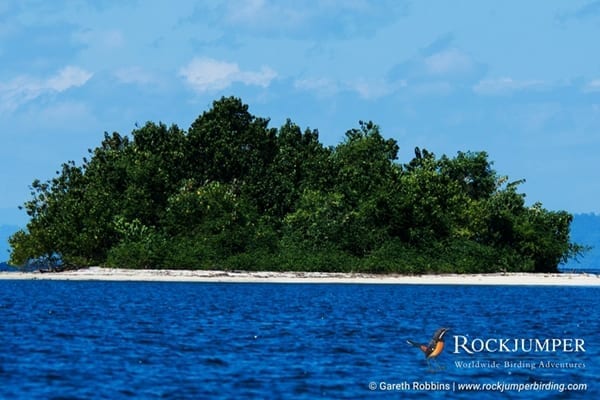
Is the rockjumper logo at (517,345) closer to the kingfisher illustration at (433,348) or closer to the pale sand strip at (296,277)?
the kingfisher illustration at (433,348)

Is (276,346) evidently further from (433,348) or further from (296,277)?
(296,277)

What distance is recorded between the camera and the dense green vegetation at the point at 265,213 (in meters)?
96.2

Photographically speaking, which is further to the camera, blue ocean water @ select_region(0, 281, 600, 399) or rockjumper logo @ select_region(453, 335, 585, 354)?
rockjumper logo @ select_region(453, 335, 585, 354)

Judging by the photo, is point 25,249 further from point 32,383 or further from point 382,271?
point 32,383

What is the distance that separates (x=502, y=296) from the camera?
77875 millimetres

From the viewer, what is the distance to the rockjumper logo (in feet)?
125

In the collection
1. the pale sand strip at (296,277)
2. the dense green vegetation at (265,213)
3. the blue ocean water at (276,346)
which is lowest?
the blue ocean water at (276,346)

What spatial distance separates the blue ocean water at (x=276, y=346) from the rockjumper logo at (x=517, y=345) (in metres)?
0.44

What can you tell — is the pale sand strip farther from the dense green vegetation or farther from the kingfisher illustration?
Answer: the kingfisher illustration

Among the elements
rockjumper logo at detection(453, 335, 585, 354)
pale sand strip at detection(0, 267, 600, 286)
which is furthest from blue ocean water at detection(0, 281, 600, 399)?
pale sand strip at detection(0, 267, 600, 286)

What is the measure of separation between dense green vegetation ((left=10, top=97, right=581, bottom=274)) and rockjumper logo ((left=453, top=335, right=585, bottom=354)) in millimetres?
52397

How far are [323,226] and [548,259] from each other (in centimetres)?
2433

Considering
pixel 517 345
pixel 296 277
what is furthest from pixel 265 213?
pixel 517 345

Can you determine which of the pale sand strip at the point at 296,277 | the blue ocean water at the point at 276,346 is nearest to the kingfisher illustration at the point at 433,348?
the blue ocean water at the point at 276,346
